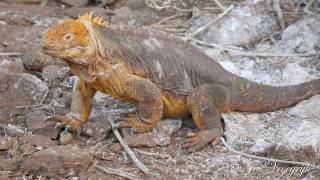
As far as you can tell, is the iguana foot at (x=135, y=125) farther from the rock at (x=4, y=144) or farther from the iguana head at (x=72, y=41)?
the rock at (x=4, y=144)

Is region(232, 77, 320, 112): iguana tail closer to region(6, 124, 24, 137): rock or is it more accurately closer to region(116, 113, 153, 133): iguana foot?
region(116, 113, 153, 133): iguana foot

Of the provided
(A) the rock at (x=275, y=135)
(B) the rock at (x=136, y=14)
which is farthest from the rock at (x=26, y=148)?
(B) the rock at (x=136, y=14)

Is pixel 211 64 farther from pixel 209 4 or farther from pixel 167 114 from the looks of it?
pixel 209 4

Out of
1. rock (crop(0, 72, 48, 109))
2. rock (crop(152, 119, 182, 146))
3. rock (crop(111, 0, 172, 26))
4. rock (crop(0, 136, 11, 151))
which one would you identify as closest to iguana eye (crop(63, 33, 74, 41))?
rock (crop(0, 136, 11, 151))

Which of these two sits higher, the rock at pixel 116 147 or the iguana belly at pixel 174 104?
the iguana belly at pixel 174 104

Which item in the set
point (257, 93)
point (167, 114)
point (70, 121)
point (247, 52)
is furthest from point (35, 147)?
point (247, 52)

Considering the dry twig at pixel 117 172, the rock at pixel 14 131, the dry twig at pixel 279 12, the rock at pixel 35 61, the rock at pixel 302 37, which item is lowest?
the dry twig at pixel 117 172

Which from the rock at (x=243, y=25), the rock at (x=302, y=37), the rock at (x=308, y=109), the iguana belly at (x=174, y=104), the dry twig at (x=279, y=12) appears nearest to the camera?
the iguana belly at (x=174, y=104)

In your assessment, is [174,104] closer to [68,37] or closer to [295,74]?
[68,37]
